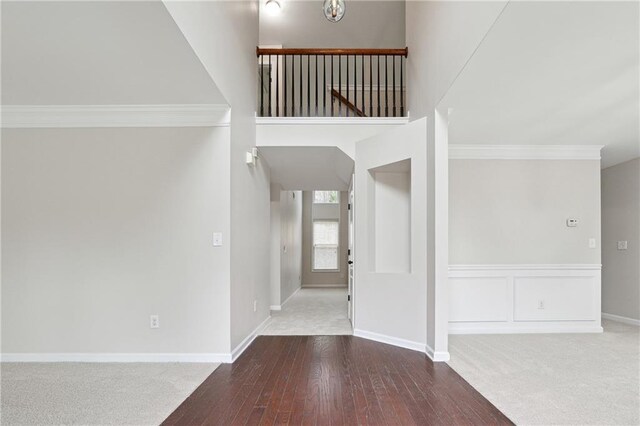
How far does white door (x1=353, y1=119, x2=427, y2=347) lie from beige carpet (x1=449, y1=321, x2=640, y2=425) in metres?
0.67

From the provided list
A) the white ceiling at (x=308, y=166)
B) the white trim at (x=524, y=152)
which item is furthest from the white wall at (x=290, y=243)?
the white trim at (x=524, y=152)

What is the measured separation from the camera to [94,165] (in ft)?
11.6

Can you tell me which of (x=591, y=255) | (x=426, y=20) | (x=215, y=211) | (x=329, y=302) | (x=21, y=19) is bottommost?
(x=329, y=302)

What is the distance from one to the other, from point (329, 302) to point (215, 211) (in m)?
4.19

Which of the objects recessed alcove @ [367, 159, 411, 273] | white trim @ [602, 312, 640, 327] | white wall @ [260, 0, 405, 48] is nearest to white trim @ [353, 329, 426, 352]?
recessed alcove @ [367, 159, 411, 273]

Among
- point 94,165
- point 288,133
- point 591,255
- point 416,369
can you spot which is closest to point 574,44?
point 416,369

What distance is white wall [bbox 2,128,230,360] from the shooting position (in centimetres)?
348

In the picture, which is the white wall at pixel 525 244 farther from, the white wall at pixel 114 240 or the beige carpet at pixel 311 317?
the white wall at pixel 114 240

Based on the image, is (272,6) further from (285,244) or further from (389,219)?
(285,244)

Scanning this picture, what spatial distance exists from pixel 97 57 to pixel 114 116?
1155 mm

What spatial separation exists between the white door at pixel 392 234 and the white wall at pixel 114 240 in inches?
66.3

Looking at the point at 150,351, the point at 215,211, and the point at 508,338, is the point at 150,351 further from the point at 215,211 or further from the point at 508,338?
the point at 508,338

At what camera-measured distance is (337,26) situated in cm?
638

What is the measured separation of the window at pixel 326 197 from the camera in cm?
1037
